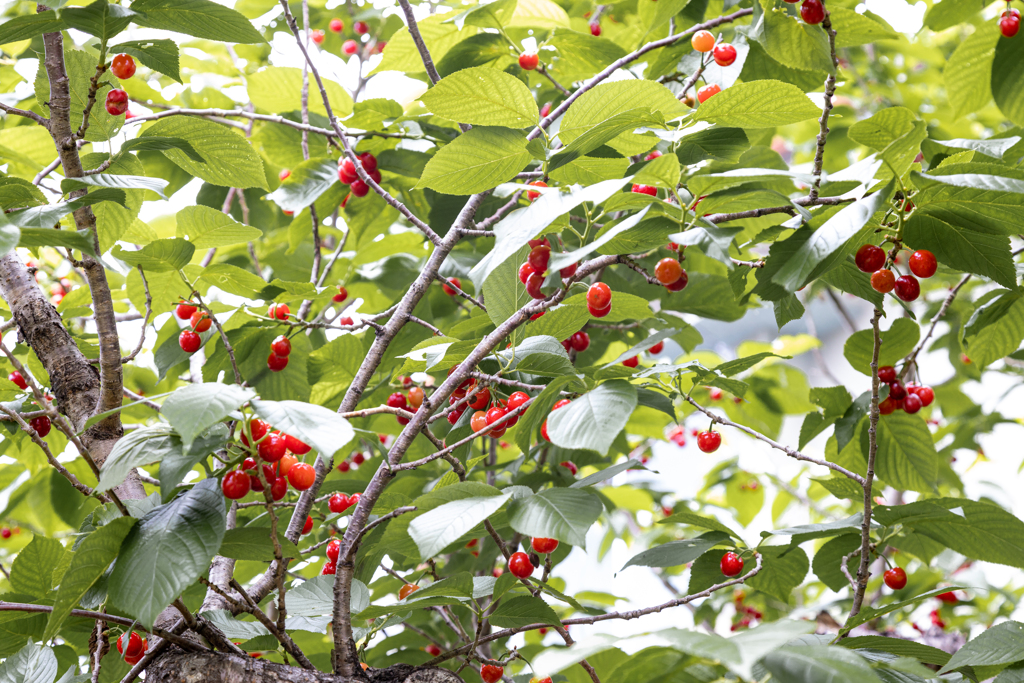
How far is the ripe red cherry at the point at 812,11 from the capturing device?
1056 millimetres

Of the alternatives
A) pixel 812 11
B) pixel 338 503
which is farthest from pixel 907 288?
pixel 338 503

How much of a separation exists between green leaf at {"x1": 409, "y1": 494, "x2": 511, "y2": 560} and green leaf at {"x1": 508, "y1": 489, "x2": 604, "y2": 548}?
0.13 feet

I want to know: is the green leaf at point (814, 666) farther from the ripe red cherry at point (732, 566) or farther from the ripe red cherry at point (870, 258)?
the ripe red cherry at point (732, 566)

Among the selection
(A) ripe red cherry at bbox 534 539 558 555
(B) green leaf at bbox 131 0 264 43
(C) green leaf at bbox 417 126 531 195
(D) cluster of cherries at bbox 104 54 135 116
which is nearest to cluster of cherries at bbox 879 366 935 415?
(A) ripe red cherry at bbox 534 539 558 555

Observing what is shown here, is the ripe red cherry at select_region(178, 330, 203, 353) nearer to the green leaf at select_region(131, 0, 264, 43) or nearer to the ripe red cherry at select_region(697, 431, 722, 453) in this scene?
the green leaf at select_region(131, 0, 264, 43)

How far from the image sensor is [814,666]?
1.55 feet

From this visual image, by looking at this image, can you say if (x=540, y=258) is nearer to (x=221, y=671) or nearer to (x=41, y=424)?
(x=221, y=671)

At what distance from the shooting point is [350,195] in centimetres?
162

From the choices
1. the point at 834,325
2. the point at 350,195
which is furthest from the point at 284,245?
the point at 834,325

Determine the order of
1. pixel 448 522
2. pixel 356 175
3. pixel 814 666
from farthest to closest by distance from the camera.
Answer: pixel 356 175
pixel 448 522
pixel 814 666

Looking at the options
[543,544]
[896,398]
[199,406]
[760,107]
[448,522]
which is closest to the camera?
[199,406]

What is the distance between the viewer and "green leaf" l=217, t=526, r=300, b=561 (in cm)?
80

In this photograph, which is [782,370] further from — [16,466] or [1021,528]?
[16,466]

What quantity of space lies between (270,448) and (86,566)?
0.66ft
